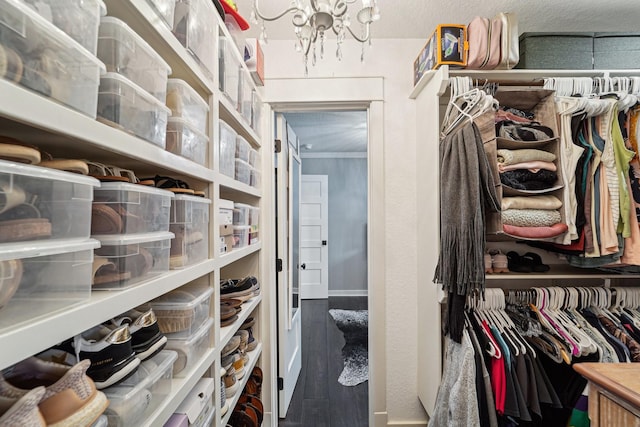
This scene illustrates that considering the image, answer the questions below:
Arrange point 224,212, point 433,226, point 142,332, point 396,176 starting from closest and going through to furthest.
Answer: point 142,332
point 224,212
point 433,226
point 396,176

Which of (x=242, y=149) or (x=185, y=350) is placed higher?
(x=242, y=149)

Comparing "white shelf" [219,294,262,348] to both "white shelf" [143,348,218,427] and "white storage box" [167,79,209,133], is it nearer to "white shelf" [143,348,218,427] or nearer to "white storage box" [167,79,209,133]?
"white shelf" [143,348,218,427]

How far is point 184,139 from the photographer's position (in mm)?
881

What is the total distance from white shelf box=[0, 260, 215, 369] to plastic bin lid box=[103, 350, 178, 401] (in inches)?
7.2

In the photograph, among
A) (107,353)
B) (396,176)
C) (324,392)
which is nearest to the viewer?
(107,353)

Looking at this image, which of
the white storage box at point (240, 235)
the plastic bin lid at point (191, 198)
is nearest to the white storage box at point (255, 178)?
the white storage box at point (240, 235)

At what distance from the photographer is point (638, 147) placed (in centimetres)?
146

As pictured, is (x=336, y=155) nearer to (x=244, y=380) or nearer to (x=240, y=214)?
(x=240, y=214)

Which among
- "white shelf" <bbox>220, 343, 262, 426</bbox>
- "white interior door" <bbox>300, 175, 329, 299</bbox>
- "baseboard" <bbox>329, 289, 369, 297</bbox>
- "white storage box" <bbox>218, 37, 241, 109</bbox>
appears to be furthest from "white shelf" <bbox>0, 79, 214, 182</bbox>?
"baseboard" <bbox>329, 289, 369, 297</bbox>

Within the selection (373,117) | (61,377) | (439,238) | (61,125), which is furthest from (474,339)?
(61,125)

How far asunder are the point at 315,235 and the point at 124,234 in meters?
Answer: 4.40

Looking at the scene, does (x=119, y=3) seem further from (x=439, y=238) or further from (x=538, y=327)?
(x=538, y=327)

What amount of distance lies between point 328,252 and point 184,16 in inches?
180

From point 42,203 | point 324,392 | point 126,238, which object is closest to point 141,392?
point 126,238
